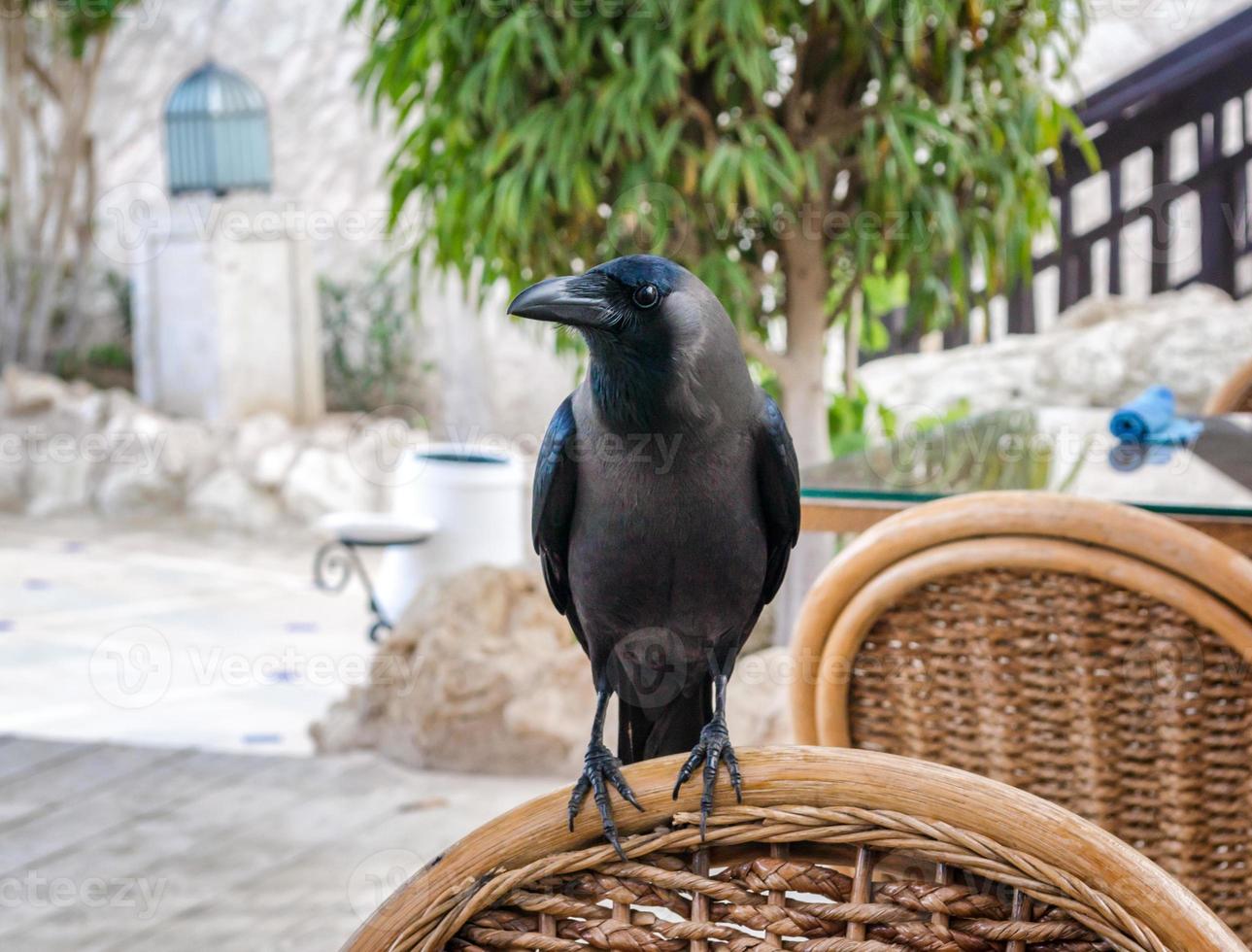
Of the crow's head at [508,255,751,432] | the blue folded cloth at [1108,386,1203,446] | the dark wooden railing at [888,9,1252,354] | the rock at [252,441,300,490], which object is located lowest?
the rock at [252,441,300,490]

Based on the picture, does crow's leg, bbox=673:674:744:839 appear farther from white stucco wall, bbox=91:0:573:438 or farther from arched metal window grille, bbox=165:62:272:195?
white stucco wall, bbox=91:0:573:438

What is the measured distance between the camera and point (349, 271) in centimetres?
959

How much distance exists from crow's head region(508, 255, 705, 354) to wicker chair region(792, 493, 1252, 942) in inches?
19.3

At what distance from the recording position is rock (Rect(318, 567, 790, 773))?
3.01 metres

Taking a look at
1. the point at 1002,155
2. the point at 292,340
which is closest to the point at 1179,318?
the point at 1002,155

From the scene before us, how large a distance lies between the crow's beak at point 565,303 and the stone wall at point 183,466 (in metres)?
6.46

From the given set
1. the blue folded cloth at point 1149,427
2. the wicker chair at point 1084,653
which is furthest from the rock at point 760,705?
the wicker chair at point 1084,653

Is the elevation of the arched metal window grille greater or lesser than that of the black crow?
greater

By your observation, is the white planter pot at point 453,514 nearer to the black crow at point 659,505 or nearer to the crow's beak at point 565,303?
the black crow at point 659,505

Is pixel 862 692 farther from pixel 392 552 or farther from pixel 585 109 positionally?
pixel 392 552

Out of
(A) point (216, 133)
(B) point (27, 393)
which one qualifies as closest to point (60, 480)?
(B) point (27, 393)

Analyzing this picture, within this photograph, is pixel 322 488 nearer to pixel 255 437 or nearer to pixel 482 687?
pixel 255 437

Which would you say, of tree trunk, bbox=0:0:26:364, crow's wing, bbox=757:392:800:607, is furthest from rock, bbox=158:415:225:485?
crow's wing, bbox=757:392:800:607

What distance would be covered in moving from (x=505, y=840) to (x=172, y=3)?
11.5m
